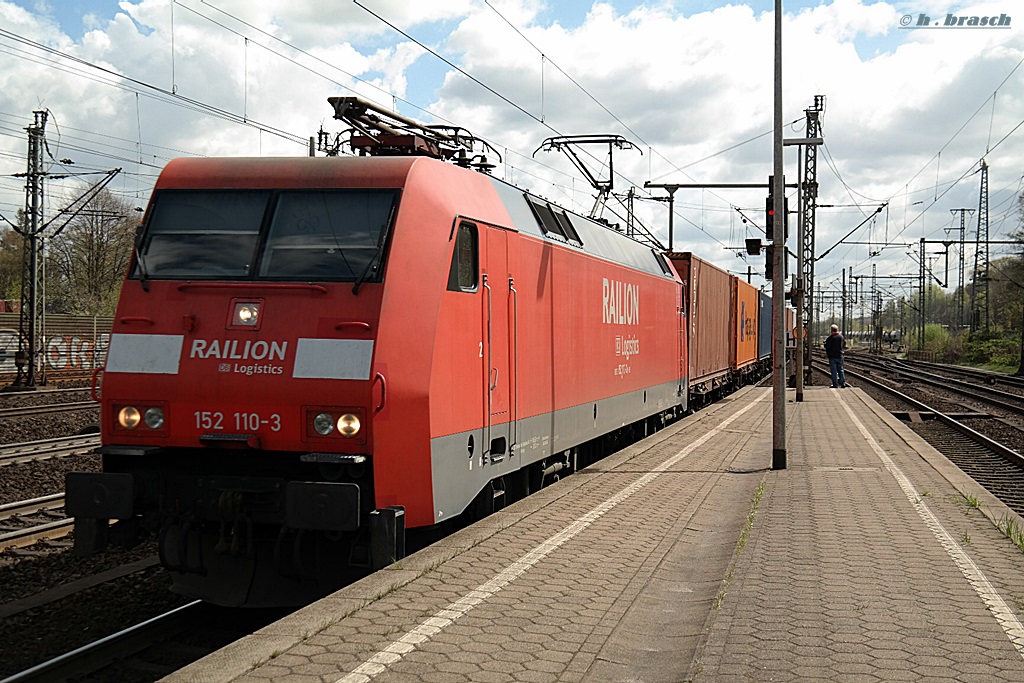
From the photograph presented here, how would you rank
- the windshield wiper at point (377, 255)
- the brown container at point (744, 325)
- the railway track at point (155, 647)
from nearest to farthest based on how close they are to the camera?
the railway track at point (155, 647) → the windshield wiper at point (377, 255) → the brown container at point (744, 325)

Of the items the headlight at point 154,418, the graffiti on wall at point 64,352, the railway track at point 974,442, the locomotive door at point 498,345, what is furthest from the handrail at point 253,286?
the graffiti on wall at point 64,352

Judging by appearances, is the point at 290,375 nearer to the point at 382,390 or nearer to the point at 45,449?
the point at 382,390

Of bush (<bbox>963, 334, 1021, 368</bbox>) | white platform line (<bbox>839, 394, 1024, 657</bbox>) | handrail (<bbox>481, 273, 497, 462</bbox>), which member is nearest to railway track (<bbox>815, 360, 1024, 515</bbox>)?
white platform line (<bbox>839, 394, 1024, 657</bbox>)

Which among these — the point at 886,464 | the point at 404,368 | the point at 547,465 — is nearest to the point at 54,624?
the point at 404,368

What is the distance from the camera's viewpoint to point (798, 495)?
11.0 meters

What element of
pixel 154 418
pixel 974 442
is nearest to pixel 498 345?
pixel 154 418

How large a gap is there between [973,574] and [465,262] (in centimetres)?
429

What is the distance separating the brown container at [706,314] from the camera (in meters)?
22.3

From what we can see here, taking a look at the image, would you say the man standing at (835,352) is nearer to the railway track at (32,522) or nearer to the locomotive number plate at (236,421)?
the railway track at (32,522)

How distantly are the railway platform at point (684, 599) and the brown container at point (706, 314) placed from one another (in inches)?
438

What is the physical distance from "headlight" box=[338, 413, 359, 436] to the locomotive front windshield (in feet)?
3.18

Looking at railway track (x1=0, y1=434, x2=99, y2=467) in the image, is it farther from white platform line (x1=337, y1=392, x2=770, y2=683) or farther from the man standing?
the man standing

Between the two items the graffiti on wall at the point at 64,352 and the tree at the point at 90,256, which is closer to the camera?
the graffiti on wall at the point at 64,352

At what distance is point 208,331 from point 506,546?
2701 millimetres
